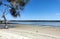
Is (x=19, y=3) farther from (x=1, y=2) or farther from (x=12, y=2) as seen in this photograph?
(x=1, y=2)

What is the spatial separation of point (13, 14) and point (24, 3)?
2462 mm

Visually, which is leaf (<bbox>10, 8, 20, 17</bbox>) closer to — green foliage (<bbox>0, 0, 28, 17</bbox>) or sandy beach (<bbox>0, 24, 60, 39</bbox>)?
green foliage (<bbox>0, 0, 28, 17</bbox>)

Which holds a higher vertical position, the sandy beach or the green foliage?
the green foliage

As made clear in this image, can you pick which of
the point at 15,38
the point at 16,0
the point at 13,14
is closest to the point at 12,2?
the point at 16,0

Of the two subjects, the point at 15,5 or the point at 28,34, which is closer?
the point at 28,34

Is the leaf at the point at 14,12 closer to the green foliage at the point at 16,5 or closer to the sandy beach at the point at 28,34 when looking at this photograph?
the green foliage at the point at 16,5

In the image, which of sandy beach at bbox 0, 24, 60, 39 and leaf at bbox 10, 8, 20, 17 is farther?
leaf at bbox 10, 8, 20, 17

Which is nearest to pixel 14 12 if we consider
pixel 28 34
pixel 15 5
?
pixel 15 5

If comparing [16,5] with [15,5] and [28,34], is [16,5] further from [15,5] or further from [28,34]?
[28,34]

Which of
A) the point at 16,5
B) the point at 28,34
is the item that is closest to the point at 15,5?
the point at 16,5

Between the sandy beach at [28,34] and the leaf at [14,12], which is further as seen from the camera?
the leaf at [14,12]

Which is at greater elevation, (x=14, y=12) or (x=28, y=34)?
(x=14, y=12)

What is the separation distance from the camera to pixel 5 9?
2252 cm

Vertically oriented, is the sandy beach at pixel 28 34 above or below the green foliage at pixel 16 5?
below
